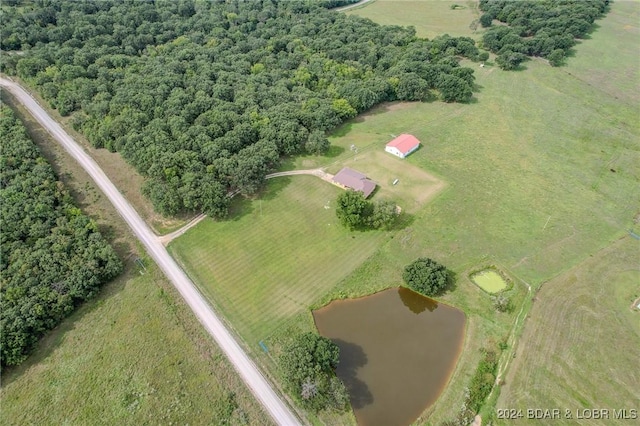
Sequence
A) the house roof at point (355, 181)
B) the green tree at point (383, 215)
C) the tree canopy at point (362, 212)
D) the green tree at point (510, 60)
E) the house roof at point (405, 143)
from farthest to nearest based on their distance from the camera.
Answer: the green tree at point (510, 60)
the house roof at point (405, 143)
the house roof at point (355, 181)
the green tree at point (383, 215)
the tree canopy at point (362, 212)

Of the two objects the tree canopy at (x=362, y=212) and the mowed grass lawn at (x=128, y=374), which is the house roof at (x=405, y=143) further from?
the mowed grass lawn at (x=128, y=374)

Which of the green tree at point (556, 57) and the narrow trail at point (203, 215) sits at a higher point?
the narrow trail at point (203, 215)

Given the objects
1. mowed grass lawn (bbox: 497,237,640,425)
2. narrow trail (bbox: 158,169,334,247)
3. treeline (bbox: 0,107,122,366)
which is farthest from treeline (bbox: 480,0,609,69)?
treeline (bbox: 0,107,122,366)

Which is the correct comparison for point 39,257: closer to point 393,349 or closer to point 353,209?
point 353,209

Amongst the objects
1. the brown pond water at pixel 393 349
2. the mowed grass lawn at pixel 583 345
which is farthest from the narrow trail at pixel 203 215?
the mowed grass lawn at pixel 583 345

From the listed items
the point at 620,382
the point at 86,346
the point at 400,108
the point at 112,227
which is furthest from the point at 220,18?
the point at 620,382

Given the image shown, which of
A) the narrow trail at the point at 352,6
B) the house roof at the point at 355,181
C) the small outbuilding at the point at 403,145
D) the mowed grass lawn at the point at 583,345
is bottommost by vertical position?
the mowed grass lawn at the point at 583,345

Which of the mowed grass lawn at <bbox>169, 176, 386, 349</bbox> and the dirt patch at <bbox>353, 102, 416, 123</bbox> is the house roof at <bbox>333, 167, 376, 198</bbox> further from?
the dirt patch at <bbox>353, 102, 416, 123</bbox>
